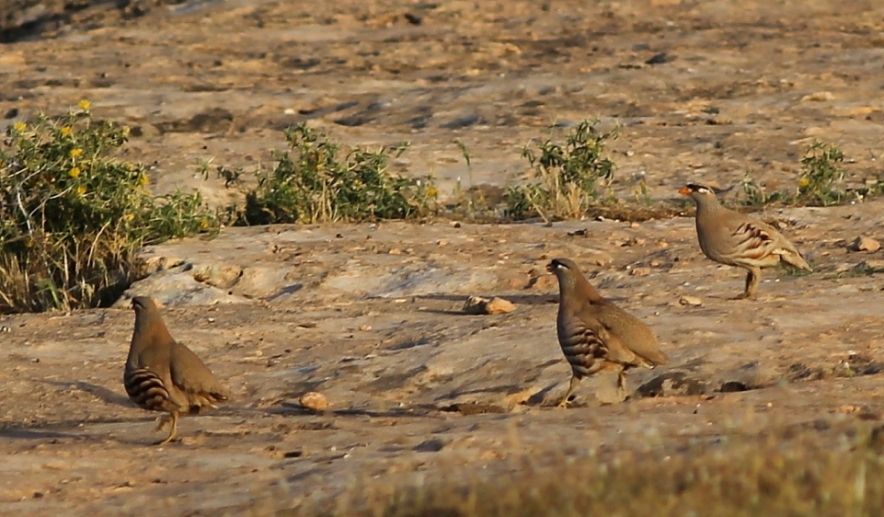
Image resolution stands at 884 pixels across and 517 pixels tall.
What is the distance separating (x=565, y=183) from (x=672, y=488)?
8.08 metres

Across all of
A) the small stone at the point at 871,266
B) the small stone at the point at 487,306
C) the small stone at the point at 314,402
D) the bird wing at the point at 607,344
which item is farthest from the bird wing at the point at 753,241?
the small stone at the point at 314,402

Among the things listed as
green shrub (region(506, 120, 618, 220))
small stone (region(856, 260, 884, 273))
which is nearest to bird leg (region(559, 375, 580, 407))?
small stone (region(856, 260, 884, 273))

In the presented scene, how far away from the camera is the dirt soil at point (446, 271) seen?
6855mm

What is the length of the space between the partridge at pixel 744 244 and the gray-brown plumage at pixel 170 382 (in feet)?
11.3

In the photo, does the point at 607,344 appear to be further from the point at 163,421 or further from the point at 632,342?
the point at 163,421

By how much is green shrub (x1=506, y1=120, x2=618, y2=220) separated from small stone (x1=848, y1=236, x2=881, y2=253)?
2335mm

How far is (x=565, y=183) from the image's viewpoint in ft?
42.2

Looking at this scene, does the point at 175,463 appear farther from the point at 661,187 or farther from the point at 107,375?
the point at 661,187

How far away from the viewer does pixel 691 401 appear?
7465mm

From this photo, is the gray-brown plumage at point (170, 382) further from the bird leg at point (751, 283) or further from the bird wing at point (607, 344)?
the bird leg at point (751, 283)

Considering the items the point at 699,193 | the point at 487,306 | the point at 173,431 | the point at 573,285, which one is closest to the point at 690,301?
the point at 699,193

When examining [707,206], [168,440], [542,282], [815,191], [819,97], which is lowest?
[819,97]

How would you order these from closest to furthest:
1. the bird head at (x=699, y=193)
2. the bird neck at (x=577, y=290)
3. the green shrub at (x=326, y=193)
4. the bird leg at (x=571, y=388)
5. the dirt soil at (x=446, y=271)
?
1. the dirt soil at (x=446, y=271)
2. the bird leg at (x=571, y=388)
3. the bird neck at (x=577, y=290)
4. the bird head at (x=699, y=193)
5. the green shrub at (x=326, y=193)

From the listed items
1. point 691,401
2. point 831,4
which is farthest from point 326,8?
point 691,401
